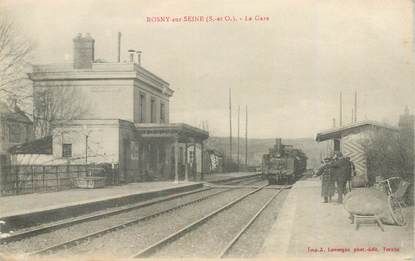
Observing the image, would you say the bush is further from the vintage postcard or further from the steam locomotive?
the steam locomotive

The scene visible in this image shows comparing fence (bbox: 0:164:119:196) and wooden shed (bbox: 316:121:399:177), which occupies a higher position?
wooden shed (bbox: 316:121:399:177)

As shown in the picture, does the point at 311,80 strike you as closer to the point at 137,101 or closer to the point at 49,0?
the point at 49,0

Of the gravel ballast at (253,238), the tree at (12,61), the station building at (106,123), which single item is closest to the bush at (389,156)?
the gravel ballast at (253,238)

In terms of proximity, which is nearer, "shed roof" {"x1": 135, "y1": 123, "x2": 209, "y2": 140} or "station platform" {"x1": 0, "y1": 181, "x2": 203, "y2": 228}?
"station platform" {"x1": 0, "y1": 181, "x2": 203, "y2": 228}

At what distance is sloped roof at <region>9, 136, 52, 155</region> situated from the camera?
19506mm

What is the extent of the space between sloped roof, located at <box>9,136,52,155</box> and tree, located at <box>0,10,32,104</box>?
654 centimetres

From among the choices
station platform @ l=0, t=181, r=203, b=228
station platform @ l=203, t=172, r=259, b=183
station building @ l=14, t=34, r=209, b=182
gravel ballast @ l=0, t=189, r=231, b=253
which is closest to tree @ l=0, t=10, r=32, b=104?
station platform @ l=0, t=181, r=203, b=228

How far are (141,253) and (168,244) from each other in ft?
3.15

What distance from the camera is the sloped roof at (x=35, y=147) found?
19.5 meters

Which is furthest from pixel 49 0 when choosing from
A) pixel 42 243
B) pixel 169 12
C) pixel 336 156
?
pixel 336 156

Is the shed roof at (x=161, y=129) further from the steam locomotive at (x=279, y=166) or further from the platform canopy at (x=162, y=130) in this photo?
the steam locomotive at (x=279, y=166)

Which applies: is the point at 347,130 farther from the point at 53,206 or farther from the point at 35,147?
the point at 35,147

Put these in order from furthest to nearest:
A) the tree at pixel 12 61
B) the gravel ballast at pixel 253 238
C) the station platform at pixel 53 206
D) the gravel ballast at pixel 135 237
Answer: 1. the tree at pixel 12 61
2. the station platform at pixel 53 206
3. the gravel ballast at pixel 135 237
4. the gravel ballast at pixel 253 238

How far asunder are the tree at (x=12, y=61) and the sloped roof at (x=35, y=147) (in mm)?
6541
